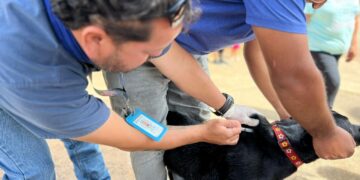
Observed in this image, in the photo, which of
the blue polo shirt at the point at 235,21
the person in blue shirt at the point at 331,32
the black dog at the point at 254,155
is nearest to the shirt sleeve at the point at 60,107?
the blue polo shirt at the point at 235,21

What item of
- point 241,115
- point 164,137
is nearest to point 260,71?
point 241,115

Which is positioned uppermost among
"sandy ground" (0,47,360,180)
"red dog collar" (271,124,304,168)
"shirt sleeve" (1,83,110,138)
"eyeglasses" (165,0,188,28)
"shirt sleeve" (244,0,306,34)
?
"eyeglasses" (165,0,188,28)

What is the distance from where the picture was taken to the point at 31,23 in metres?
0.98

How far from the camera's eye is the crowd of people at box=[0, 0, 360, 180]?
0.87 meters

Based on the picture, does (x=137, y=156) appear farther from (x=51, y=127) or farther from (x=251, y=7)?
(x=251, y=7)

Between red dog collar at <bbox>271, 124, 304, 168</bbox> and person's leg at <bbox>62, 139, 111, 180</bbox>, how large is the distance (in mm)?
764

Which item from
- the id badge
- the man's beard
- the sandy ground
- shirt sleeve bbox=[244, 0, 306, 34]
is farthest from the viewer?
the sandy ground

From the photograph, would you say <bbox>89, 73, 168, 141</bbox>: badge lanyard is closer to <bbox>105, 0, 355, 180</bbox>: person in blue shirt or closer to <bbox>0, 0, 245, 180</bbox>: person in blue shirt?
<bbox>0, 0, 245, 180</bbox>: person in blue shirt

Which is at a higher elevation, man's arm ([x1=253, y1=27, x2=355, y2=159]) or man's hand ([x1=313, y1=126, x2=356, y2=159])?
man's arm ([x1=253, y1=27, x2=355, y2=159])

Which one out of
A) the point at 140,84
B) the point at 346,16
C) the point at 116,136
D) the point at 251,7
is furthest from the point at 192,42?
the point at 346,16

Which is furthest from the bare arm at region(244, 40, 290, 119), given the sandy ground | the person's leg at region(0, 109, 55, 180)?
the person's leg at region(0, 109, 55, 180)

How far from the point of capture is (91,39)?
880 mm

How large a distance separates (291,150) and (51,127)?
30.9 inches

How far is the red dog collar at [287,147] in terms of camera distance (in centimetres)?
147
